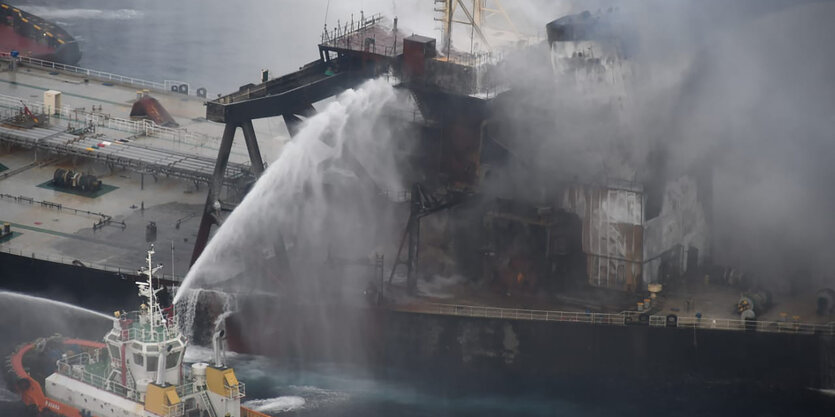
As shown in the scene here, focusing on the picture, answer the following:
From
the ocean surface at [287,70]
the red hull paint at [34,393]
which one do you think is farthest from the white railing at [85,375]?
the ocean surface at [287,70]

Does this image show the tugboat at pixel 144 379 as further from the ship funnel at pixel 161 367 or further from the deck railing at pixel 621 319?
the deck railing at pixel 621 319

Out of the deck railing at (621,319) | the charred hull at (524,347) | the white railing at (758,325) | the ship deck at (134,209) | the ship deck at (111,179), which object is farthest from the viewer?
the ship deck at (111,179)

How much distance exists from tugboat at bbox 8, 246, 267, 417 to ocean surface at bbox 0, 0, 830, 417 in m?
5.75

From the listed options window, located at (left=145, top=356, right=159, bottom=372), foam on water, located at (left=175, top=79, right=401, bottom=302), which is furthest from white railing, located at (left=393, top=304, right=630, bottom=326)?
window, located at (left=145, top=356, right=159, bottom=372)

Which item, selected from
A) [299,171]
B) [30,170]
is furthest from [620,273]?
[30,170]

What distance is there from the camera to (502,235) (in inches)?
2798

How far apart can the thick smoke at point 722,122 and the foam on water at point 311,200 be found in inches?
242

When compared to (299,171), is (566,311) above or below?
below

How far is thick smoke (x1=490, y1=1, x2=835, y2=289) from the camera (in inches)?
2719

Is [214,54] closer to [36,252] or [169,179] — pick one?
[169,179]

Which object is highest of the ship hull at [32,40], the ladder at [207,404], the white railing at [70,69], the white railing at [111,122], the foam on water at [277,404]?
the ship hull at [32,40]

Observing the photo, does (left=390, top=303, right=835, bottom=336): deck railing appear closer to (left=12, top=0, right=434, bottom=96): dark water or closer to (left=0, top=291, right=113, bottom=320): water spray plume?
(left=0, top=291, right=113, bottom=320): water spray plume

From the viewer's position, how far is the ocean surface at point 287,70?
65.7 m

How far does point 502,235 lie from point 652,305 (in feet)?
24.0
